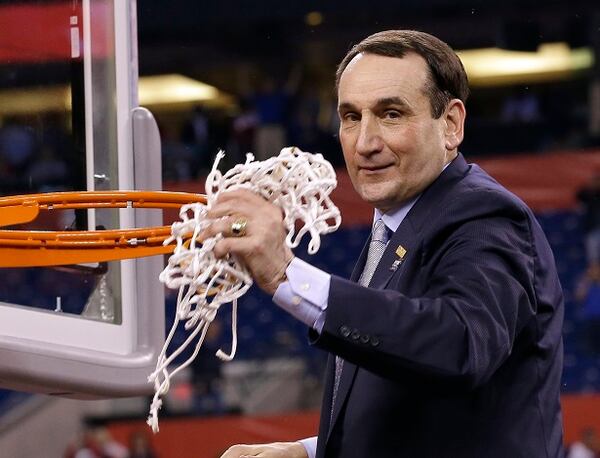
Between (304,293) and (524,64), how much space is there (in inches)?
370

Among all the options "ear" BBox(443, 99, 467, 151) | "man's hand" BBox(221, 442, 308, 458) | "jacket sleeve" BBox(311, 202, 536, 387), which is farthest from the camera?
"man's hand" BBox(221, 442, 308, 458)

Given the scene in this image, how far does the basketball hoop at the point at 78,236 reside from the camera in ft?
7.13

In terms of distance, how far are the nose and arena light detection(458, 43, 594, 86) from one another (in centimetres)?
840

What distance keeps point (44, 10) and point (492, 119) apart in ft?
22.8

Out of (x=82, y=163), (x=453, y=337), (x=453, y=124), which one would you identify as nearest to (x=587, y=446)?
(x=82, y=163)

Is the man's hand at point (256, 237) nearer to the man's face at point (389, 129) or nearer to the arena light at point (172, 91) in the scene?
the man's face at point (389, 129)

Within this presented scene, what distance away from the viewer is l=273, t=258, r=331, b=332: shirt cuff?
4.95 ft

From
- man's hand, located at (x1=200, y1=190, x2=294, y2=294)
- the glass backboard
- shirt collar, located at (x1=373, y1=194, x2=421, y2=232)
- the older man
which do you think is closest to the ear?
the older man

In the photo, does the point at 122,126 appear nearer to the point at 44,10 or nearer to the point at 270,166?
the point at 44,10

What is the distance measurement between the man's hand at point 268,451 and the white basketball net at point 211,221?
0.40 m

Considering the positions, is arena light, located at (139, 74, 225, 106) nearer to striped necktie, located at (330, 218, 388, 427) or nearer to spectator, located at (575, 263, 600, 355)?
spectator, located at (575, 263, 600, 355)

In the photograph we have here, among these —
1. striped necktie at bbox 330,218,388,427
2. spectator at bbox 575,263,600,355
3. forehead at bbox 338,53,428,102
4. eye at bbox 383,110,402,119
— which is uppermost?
forehead at bbox 338,53,428,102

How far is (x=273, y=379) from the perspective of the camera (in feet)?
27.4

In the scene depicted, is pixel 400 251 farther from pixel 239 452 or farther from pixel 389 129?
pixel 239 452
